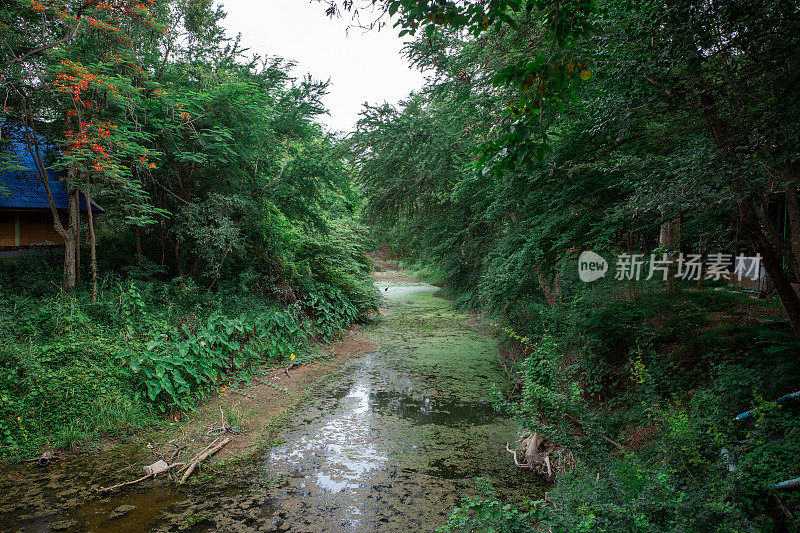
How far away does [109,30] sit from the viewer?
22.2 feet

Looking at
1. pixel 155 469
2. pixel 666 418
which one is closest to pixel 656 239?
pixel 666 418

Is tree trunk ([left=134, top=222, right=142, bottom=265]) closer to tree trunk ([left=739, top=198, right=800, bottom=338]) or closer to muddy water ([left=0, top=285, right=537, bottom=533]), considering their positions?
muddy water ([left=0, top=285, right=537, bottom=533])

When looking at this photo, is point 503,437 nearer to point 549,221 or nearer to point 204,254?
point 549,221

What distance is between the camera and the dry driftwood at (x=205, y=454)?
4702mm

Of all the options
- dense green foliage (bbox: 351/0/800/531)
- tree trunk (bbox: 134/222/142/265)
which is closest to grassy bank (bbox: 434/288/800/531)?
dense green foliage (bbox: 351/0/800/531)

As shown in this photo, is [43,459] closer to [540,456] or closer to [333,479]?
[333,479]

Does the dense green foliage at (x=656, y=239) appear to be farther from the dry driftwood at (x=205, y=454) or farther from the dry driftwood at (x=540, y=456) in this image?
the dry driftwood at (x=205, y=454)

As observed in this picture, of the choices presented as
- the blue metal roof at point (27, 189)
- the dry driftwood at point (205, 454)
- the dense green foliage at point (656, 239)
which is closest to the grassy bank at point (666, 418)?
the dense green foliage at point (656, 239)

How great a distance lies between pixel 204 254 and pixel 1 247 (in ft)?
13.7

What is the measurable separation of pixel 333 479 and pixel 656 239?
6600 millimetres

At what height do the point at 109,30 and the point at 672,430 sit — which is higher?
the point at 109,30

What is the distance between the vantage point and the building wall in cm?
884

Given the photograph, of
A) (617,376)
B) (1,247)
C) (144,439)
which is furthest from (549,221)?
(1,247)

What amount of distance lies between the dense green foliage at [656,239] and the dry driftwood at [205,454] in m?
3.06
